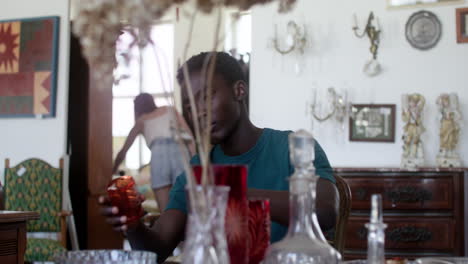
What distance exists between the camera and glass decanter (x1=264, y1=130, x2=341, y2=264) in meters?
0.90

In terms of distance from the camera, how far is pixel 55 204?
205 inches

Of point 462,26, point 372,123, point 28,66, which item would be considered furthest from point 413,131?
point 28,66

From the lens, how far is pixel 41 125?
6.09 meters

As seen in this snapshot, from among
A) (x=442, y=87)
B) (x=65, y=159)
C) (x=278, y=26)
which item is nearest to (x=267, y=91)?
(x=278, y=26)

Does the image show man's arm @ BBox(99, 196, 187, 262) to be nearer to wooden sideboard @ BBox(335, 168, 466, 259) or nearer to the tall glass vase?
the tall glass vase

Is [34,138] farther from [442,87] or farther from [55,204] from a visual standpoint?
[442,87]

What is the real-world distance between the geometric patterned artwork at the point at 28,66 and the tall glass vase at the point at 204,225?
552 centimetres

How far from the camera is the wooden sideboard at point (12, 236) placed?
3.01 meters

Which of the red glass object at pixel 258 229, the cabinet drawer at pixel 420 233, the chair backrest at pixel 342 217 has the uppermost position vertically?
the red glass object at pixel 258 229

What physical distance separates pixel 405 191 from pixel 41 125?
379 centimetres

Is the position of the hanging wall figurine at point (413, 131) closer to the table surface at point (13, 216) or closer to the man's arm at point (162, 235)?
the table surface at point (13, 216)

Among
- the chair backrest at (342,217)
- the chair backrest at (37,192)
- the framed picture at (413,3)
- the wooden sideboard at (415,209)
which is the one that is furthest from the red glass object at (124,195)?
the chair backrest at (37,192)

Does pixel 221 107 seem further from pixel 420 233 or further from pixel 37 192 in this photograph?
pixel 37 192

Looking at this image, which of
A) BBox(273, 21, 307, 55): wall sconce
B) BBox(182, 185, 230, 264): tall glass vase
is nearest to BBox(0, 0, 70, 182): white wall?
BBox(273, 21, 307, 55): wall sconce
